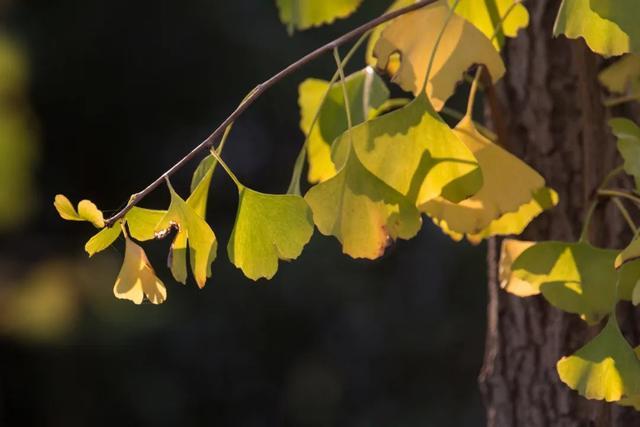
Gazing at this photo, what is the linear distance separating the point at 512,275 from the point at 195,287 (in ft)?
9.63

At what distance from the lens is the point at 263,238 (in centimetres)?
54

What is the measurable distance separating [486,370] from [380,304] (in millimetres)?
2739

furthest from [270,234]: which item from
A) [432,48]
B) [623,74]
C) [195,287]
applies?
[195,287]

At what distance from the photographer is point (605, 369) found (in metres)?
0.57

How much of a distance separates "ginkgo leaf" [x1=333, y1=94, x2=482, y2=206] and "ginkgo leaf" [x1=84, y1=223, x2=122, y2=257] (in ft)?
0.40

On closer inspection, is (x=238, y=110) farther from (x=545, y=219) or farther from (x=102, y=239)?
(x=545, y=219)

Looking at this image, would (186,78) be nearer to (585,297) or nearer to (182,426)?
(182,426)

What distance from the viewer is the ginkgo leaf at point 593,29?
51 centimetres

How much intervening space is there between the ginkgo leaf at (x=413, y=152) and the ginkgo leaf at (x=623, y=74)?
0.26 metres

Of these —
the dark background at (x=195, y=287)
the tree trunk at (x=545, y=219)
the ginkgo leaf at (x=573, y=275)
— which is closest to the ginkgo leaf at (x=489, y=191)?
the ginkgo leaf at (x=573, y=275)

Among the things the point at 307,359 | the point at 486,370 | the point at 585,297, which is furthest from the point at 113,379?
the point at 585,297

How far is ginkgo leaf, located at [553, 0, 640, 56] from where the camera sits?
505mm

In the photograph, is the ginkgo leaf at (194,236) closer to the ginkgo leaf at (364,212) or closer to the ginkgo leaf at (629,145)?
the ginkgo leaf at (364,212)

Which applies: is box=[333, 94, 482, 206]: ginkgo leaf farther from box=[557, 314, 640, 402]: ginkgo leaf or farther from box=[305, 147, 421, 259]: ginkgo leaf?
box=[557, 314, 640, 402]: ginkgo leaf
